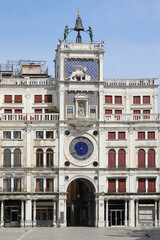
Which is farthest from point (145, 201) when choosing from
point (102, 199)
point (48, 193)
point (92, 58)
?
point (92, 58)

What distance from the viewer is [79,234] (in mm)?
87625

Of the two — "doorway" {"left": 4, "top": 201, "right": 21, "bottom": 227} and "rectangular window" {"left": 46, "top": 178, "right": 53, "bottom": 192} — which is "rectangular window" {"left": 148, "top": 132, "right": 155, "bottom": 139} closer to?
"rectangular window" {"left": 46, "top": 178, "right": 53, "bottom": 192}

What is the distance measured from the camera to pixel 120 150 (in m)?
107

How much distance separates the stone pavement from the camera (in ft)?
268

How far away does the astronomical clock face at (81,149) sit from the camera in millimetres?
105812

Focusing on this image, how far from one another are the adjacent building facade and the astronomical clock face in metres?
0.05

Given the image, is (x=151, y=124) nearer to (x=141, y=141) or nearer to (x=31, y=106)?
(x=141, y=141)

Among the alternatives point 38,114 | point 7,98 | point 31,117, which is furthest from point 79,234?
point 7,98

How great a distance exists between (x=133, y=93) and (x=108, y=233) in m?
30.3

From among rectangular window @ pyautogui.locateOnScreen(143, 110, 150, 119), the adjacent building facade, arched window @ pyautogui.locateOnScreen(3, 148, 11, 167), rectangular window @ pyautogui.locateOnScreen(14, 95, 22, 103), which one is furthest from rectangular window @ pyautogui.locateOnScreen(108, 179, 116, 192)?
rectangular window @ pyautogui.locateOnScreen(14, 95, 22, 103)

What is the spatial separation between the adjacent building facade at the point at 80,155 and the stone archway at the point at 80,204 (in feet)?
2.25

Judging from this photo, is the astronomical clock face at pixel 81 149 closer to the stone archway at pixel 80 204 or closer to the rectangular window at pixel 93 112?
the rectangular window at pixel 93 112

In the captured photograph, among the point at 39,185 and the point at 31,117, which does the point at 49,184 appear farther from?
the point at 31,117

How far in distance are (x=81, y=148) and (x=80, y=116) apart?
5069 millimetres
